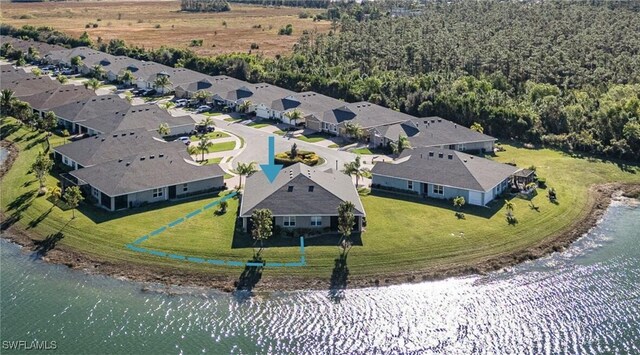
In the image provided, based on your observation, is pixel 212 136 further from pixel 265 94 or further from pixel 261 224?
pixel 261 224

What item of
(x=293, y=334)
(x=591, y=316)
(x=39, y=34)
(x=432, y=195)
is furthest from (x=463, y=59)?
(x=39, y=34)

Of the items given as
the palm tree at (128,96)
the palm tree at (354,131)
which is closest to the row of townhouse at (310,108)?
the palm tree at (354,131)

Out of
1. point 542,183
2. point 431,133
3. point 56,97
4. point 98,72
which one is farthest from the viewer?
point 98,72

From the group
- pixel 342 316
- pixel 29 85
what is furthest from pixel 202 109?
pixel 342 316

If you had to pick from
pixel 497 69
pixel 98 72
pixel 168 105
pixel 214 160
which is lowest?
pixel 214 160

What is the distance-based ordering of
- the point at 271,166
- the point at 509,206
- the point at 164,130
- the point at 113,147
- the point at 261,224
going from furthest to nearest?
the point at 164,130 → the point at 113,147 → the point at 271,166 → the point at 509,206 → the point at 261,224

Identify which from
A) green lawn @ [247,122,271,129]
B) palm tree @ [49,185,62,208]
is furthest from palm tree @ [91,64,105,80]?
palm tree @ [49,185,62,208]

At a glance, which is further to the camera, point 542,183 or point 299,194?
point 542,183

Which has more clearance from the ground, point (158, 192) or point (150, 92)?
point (150, 92)
